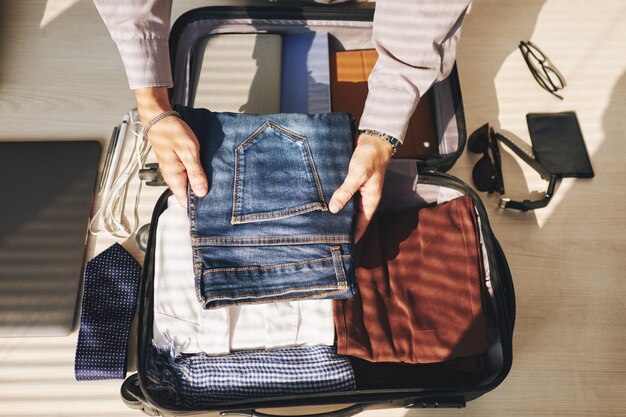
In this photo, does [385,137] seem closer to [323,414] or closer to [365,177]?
[365,177]

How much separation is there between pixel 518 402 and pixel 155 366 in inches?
25.3

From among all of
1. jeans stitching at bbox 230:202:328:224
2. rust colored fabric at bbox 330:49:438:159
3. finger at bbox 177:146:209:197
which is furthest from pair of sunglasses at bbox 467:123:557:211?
finger at bbox 177:146:209:197

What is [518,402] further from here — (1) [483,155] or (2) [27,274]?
(2) [27,274]

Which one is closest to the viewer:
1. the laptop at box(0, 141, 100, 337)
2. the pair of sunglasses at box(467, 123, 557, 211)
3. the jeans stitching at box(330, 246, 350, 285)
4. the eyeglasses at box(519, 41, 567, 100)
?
the jeans stitching at box(330, 246, 350, 285)

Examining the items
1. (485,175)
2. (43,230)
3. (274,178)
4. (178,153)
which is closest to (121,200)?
(43,230)

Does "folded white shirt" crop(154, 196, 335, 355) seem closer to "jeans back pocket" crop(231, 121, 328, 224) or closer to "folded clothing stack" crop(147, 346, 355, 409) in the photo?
"folded clothing stack" crop(147, 346, 355, 409)

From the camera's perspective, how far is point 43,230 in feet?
2.44

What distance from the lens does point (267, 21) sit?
84 centimetres

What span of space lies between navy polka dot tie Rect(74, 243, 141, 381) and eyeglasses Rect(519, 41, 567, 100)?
100 centimetres

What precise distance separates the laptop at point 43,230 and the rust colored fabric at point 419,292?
51cm

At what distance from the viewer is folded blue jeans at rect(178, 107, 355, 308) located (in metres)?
0.59

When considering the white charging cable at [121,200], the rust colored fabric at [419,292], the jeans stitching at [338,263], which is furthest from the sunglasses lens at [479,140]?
the white charging cable at [121,200]

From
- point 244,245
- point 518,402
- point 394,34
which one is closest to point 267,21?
point 394,34

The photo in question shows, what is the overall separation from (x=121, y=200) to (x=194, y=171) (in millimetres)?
284
